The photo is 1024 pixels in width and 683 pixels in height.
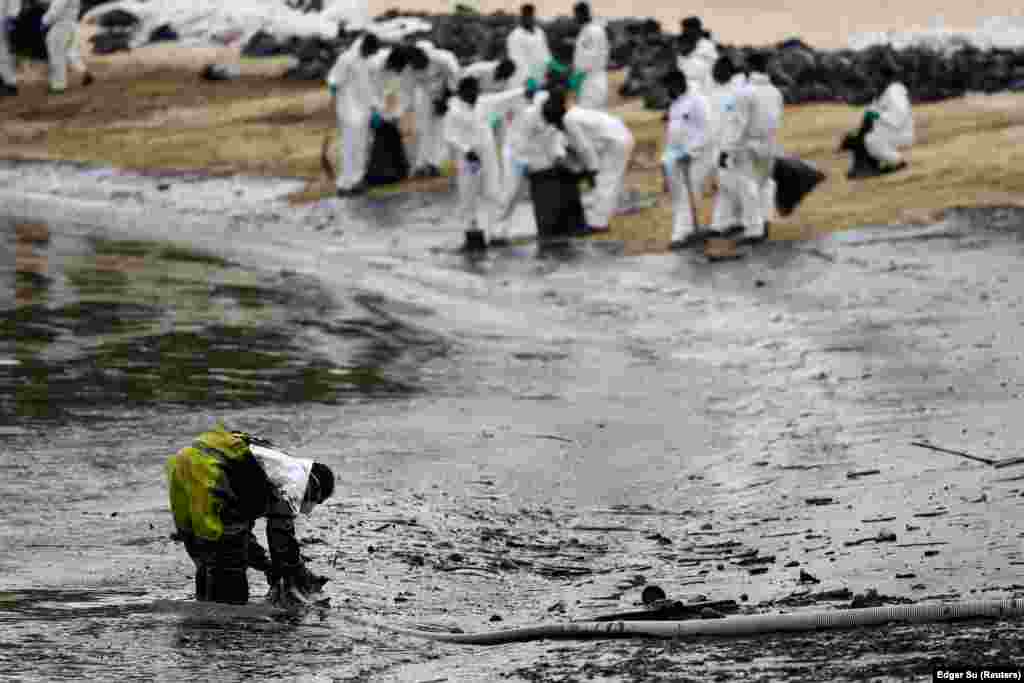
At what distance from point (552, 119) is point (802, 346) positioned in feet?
24.3

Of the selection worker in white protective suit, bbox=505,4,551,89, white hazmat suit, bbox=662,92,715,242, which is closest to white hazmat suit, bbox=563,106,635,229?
white hazmat suit, bbox=662,92,715,242

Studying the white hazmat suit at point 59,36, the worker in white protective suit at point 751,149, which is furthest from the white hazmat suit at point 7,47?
the worker in white protective suit at point 751,149

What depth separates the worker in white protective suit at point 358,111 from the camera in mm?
29484

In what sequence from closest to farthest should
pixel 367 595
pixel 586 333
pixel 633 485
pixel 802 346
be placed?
pixel 367 595 < pixel 633 485 < pixel 802 346 < pixel 586 333

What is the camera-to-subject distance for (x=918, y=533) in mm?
10867

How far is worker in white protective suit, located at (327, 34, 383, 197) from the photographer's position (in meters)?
29.5

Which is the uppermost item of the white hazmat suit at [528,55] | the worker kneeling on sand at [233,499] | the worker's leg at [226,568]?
the white hazmat suit at [528,55]

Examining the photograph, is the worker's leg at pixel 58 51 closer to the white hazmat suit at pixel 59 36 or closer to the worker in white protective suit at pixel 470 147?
the white hazmat suit at pixel 59 36

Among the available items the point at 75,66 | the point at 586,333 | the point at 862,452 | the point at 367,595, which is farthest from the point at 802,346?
the point at 75,66

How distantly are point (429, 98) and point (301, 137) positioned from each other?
4.03m

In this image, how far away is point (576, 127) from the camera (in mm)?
25156

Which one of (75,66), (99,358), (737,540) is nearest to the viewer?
(737,540)

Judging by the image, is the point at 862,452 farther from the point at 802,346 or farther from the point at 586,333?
the point at 586,333

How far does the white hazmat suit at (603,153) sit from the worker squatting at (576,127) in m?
0.02
